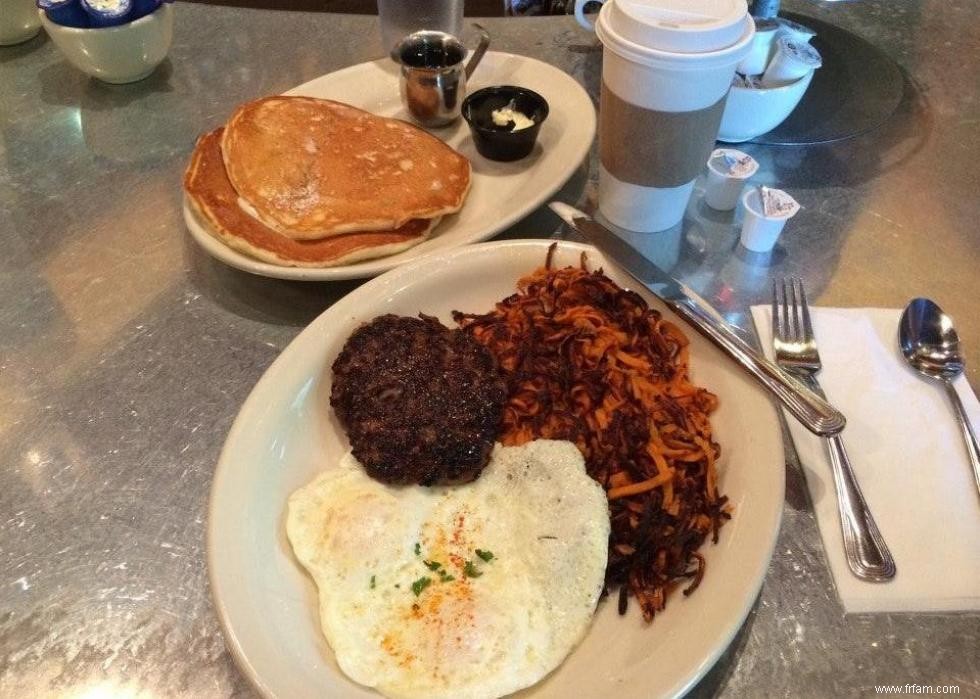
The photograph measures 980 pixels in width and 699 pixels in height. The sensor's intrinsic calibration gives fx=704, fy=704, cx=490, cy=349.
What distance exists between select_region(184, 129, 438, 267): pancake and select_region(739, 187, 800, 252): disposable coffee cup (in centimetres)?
90

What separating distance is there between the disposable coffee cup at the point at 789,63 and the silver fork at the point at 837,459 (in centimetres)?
79

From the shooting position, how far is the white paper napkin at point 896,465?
1319 millimetres

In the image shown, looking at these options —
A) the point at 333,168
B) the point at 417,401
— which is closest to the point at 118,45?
the point at 333,168

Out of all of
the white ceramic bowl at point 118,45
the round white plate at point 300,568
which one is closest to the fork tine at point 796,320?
the round white plate at point 300,568

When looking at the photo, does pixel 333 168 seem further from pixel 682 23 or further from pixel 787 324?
pixel 787 324

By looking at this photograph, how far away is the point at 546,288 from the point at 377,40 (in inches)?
74.9

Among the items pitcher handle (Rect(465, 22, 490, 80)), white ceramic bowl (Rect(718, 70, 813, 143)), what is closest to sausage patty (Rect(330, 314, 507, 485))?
white ceramic bowl (Rect(718, 70, 813, 143))

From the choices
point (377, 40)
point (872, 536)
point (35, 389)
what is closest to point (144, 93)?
point (377, 40)

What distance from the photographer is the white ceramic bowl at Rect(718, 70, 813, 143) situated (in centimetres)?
216

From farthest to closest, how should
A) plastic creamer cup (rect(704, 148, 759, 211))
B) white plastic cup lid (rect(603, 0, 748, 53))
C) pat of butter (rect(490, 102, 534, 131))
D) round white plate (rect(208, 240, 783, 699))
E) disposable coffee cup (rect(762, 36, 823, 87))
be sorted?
pat of butter (rect(490, 102, 534, 131)) → disposable coffee cup (rect(762, 36, 823, 87)) → plastic creamer cup (rect(704, 148, 759, 211)) → white plastic cup lid (rect(603, 0, 748, 53)) → round white plate (rect(208, 240, 783, 699))

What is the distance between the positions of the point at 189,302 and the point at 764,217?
5.28 ft

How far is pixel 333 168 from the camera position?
6.82 feet

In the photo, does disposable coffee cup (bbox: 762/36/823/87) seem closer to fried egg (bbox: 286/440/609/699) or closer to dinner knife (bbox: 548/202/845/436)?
dinner knife (bbox: 548/202/845/436)

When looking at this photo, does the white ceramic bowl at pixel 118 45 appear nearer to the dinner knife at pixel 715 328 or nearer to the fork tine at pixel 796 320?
the dinner knife at pixel 715 328
